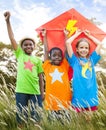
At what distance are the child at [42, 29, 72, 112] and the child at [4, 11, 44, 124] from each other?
17cm

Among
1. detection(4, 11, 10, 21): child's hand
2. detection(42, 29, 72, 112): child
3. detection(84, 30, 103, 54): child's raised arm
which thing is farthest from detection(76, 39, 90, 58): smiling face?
detection(4, 11, 10, 21): child's hand

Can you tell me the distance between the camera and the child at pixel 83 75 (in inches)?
190

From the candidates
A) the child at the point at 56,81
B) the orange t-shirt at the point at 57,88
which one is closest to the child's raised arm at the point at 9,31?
the child at the point at 56,81

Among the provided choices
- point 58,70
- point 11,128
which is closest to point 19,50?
point 58,70

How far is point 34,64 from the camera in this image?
5.23 meters

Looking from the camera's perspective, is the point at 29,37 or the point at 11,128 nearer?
the point at 11,128

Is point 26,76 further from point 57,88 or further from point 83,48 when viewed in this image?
point 83,48

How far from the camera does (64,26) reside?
541 cm

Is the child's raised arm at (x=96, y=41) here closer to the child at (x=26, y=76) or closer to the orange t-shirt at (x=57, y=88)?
the orange t-shirt at (x=57, y=88)

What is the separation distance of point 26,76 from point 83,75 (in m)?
0.73

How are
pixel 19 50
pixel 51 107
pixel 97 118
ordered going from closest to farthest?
pixel 97 118 → pixel 51 107 → pixel 19 50

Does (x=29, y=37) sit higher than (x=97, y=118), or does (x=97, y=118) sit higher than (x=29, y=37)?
(x=29, y=37)

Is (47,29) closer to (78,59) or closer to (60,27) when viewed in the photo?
(60,27)

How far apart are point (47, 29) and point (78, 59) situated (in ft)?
2.21
